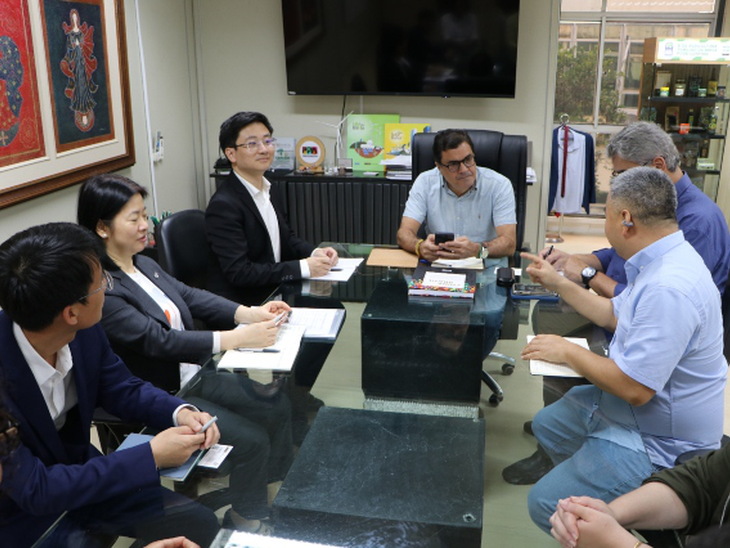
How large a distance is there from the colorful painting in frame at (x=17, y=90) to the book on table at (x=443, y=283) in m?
1.86

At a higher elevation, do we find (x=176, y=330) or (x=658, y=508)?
(x=176, y=330)

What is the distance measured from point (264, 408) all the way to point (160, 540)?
52 centimetres

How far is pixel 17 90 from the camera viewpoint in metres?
2.98

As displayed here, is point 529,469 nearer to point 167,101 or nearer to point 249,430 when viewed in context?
point 249,430

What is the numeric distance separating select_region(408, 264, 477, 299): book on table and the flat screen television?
244cm

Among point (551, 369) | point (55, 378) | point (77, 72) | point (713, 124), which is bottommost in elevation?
point (551, 369)

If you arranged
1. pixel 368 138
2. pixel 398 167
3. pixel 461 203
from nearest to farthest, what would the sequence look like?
1. pixel 461 203
2. pixel 398 167
3. pixel 368 138

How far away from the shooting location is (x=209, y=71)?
5023mm

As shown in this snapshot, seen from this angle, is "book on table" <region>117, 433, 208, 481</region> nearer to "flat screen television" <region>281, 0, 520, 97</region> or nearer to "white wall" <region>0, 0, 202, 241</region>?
"white wall" <region>0, 0, 202, 241</region>

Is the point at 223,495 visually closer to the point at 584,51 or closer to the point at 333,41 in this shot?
the point at 333,41

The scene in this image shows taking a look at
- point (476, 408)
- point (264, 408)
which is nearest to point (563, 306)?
point (476, 408)

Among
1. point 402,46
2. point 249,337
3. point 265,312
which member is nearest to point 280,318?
point 265,312

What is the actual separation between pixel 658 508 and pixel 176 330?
1419 millimetres

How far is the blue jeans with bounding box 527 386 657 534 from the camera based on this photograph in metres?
1.41
